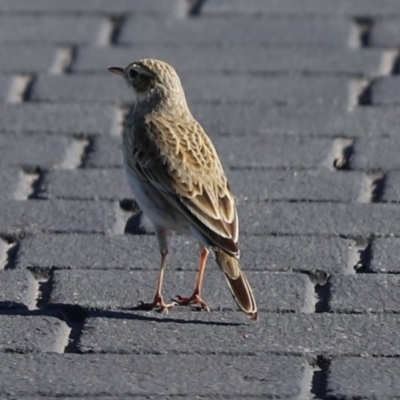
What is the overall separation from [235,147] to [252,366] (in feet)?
8.21

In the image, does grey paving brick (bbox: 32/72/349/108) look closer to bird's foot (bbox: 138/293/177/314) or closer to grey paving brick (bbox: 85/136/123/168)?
grey paving brick (bbox: 85/136/123/168)

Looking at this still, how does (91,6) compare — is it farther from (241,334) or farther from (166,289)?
(241,334)

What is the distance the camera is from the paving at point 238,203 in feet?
18.2

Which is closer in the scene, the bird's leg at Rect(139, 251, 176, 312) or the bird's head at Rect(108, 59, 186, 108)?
the bird's leg at Rect(139, 251, 176, 312)

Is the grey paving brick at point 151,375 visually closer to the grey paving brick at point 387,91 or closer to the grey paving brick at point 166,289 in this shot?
the grey paving brick at point 166,289

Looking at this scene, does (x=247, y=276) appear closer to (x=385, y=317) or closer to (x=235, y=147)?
(x=385, y=317)

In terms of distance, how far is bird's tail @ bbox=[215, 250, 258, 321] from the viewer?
18.8ft

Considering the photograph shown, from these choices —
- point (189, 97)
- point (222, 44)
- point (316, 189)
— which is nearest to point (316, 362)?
point (316, 189)

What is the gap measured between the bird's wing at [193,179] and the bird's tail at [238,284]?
1.6 inches

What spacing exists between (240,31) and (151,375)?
453cm

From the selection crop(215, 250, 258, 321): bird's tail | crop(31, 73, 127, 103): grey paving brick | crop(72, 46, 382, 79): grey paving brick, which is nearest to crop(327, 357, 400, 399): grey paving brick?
crop(215, 250, 258, 321): bird's tail

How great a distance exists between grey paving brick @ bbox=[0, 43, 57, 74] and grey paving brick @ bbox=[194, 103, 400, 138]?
1.19m

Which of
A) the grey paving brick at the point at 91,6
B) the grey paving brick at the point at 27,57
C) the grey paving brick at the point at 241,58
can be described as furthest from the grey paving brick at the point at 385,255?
the grey paving brick at the point at 91,6

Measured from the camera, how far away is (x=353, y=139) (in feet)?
25.9
